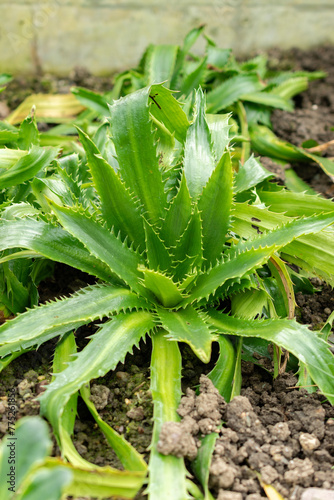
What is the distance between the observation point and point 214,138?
177 centimetres

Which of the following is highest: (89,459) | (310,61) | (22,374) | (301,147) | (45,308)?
(310,61)

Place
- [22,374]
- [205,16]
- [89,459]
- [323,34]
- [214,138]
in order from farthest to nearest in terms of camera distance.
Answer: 1. [323,34]
2. [205,16]
3. [214,138]
4. [22,374]
5. [89,459]

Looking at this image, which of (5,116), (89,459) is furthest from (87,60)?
(89,459)

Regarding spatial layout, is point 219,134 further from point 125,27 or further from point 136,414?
point 125,27

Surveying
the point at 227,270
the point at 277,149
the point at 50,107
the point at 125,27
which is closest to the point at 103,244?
the point at 227,270

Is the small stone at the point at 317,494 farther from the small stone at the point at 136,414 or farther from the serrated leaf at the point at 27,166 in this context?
the serrated leaf at the point at 27,166

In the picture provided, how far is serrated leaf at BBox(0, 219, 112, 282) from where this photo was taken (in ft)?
4.63

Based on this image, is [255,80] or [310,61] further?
[310,61]

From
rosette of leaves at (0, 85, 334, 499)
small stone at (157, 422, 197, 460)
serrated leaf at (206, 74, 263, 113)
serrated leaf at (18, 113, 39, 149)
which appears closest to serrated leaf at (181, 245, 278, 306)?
rosette of leaves at (0, 85, 334, 499)

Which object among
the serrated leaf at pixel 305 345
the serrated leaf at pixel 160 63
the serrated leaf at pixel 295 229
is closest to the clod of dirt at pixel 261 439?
the serrated leaf at pixel 305 345

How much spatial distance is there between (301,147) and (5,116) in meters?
1.71

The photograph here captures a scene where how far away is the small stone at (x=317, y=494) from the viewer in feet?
3.58

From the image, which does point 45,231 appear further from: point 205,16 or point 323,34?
point 323,34

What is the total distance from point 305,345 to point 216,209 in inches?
18.9
